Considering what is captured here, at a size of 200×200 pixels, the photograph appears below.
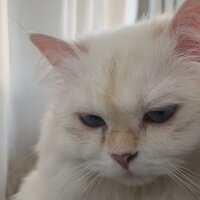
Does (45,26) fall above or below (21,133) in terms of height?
above

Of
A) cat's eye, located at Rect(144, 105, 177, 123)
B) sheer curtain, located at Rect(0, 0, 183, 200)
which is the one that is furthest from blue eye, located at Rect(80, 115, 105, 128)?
sheer curtain, located at Rect(0, 0, 183, 200)

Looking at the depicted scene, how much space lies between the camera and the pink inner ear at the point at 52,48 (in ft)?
3.08

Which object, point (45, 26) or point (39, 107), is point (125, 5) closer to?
point (45, 26)

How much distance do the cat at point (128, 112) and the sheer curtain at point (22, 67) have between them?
0.39 metres

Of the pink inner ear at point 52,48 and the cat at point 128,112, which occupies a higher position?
the pink inner ear at point 52,48

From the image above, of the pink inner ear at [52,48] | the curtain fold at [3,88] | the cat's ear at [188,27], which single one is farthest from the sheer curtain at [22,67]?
the cat's ear at [188,27]

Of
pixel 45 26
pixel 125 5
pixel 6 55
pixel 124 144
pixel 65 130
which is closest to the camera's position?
pixel 124 144

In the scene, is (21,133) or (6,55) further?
(21,133)

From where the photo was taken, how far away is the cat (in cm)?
84

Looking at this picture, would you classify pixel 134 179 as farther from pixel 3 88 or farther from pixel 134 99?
pixel 3 88

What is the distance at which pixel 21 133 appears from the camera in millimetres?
1523

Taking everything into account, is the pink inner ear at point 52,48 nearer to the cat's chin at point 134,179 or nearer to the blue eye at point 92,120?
the blue eye at point 92,120

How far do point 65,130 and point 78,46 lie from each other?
0.65ft

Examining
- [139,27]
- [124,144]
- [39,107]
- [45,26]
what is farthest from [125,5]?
[124,144]
